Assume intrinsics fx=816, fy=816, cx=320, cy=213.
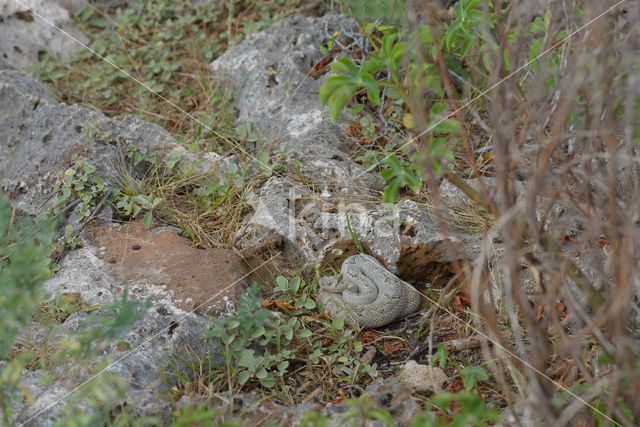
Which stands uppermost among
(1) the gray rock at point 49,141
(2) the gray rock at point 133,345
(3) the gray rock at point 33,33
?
(3) the gray rock at point 33,33

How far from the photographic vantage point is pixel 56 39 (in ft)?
18.7

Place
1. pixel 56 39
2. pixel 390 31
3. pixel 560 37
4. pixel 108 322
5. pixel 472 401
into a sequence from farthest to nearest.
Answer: pixel 56 39 < pixel 390 31 < pixel 560 37 < pixel 108 322 < pixel 472 401

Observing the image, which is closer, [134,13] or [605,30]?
[605,30]

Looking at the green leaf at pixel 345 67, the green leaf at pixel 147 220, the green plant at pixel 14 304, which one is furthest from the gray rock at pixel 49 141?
the green leaf at pixel 345 67

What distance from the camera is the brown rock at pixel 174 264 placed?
357cm

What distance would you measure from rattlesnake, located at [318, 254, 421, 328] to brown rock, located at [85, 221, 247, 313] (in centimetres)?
41

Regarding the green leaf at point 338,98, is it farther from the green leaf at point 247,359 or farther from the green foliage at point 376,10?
the green foliage at point 376,10

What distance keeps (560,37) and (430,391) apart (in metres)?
1.69

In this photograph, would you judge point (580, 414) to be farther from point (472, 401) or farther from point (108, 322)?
point (108, 322)

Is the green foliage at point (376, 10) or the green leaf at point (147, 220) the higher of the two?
the green foliage at point (376, 10)

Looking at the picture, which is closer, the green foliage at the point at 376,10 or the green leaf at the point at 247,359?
the green leaf at the point at 247,359

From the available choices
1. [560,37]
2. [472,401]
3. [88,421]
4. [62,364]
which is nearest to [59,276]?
[62,364]

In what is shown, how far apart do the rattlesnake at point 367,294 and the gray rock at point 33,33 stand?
3036 mm

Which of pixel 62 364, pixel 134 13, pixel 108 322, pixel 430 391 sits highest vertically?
pixel 134 13
